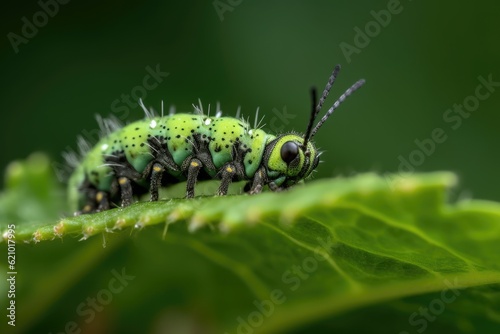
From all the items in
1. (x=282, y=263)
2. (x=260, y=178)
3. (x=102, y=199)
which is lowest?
(x=282, y=263)

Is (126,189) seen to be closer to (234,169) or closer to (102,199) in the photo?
(102,199)

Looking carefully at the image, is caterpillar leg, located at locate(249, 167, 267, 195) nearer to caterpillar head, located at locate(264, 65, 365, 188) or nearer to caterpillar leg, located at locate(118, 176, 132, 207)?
caterpillar head, located at locate(264, 65, 365, 188)

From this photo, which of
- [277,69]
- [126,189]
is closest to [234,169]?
[126,189]

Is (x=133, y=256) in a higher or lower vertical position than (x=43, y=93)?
lower

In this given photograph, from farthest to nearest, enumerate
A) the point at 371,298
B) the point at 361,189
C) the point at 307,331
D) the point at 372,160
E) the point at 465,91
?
the point at 465,91, the point at 372,160, the point at 307,331, the point at 371,298, the point at 361,189

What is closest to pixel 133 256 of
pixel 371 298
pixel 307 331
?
pixel 307 331

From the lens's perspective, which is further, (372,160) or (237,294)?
(372,160)

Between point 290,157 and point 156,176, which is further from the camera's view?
point 156,176

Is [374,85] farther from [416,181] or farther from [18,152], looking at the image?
[416,181]

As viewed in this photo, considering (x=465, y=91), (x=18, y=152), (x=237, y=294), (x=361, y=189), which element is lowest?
(x=465, y=91)
